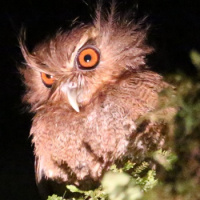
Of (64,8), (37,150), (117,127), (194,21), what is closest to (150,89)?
(117,127)

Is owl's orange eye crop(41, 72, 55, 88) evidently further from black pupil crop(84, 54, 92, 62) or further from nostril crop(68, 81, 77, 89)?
black pupil crop(84, 54, 92, 62)

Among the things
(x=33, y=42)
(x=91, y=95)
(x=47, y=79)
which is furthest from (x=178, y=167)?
(x=33, y=42)

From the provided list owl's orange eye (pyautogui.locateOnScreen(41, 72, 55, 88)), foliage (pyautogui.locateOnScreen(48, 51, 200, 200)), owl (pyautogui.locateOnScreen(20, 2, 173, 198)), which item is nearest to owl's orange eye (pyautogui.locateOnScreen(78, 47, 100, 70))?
owl (pyautogui.locateOnScreen(20, 2, 173, 198))

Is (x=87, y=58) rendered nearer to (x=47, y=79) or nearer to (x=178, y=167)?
(x=47, y=79)

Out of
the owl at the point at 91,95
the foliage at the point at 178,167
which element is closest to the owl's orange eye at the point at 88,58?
the owl at the point at 91,95

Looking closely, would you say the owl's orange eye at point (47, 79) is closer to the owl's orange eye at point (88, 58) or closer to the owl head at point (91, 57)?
the owl head at point (91, 57)

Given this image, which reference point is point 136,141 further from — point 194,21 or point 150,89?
point 194,21

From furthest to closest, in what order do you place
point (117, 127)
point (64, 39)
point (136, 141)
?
point (64, 39) → point (117, 127) → point (136, 141)
